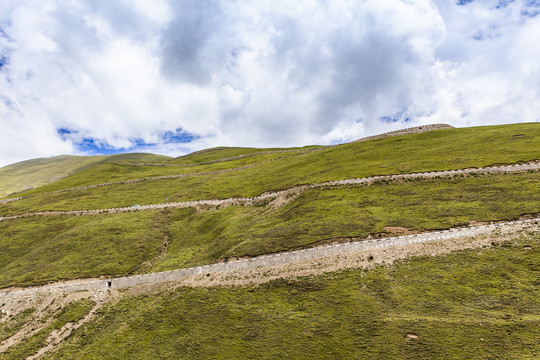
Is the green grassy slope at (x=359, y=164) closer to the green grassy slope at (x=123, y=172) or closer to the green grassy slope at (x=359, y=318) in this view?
the green grassy slope at (x=123, y=172)

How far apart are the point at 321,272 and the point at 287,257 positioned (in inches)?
245

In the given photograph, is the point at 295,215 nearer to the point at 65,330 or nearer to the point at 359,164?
the point at 359,164

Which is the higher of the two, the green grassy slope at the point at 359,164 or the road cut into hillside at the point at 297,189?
the green grassy slope at the point at 359,164

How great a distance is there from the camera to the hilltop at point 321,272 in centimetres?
2519

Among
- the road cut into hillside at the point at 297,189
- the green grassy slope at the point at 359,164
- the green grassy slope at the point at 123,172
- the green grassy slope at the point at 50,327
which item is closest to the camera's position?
the green grassy slope at the point at 50,327

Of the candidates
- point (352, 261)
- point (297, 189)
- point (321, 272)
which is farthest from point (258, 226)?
point (352, 261)

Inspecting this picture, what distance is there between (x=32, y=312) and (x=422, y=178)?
83.0 m

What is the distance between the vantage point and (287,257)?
1577 inches

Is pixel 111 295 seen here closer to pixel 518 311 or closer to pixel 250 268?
pixel 250 268

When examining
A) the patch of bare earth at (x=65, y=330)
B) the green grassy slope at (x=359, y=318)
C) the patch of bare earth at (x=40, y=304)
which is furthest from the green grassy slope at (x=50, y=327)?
the green grassy slope at (x=359, y=318)

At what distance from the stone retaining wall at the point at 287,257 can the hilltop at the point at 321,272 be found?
2.94 ft

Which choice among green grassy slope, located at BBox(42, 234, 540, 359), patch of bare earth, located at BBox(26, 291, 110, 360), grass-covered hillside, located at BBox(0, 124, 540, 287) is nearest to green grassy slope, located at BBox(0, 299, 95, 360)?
patch of bare earth, located at BBox(26, 291, 110, 360)

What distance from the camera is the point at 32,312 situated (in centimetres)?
4519

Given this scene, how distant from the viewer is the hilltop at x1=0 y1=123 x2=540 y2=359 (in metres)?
25.2
